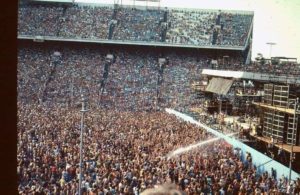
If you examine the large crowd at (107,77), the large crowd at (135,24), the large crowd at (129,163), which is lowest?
the large crowd at (129,163)

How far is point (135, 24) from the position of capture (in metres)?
46.3

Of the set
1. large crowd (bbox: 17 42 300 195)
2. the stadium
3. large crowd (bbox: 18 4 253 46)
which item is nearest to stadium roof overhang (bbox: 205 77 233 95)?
the stadium

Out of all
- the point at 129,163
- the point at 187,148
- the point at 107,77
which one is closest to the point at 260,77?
the point at 187,148

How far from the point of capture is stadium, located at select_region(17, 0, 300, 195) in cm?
1367

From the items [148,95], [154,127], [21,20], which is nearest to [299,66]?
[148,95]

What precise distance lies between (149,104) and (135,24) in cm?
1303

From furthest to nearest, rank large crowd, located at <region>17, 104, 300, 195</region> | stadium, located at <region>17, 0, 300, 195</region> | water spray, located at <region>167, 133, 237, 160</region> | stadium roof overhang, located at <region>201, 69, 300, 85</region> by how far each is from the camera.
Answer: stadium roof overhang, located at <region>201, 69, 300, 85</region> → water spray, located at <region>167, 133, 237, 160</region> → stadium, located at <region>17, 0, 300, 195</region> → large crowd, located at <region>17, 104, 300, 195</region>

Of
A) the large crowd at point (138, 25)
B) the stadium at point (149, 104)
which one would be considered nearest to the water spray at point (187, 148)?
the stadium at point (149, 104)

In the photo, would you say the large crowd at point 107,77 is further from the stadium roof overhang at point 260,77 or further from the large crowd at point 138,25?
the stadium roof overhang at point 260,77

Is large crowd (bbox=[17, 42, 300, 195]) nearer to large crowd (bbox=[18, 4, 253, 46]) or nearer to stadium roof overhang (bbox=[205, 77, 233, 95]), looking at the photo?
large crowd (bbox=[18, 4, 253, 46])

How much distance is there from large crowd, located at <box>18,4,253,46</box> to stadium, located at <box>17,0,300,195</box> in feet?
0.39

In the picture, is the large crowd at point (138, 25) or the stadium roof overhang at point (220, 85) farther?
the large crowd at point (138, 25)

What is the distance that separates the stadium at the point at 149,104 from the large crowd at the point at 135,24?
0.39ft

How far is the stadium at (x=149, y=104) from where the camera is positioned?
1367 centimetres
